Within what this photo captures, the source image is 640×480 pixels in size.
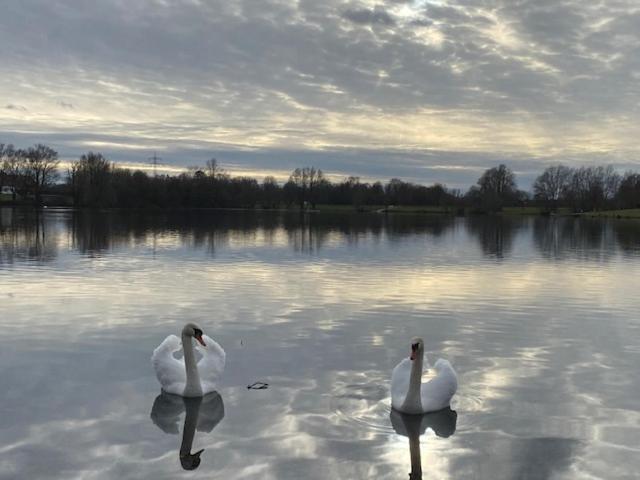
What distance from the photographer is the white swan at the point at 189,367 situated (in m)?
8.16

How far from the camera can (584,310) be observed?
15188 mm

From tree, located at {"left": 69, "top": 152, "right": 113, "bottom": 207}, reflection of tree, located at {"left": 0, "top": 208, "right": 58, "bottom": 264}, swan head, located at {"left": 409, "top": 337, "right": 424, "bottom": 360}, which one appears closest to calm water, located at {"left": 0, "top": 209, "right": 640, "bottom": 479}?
swan head, located at {"left": 409, "top": 337, "right": 424, "bottom": 360}

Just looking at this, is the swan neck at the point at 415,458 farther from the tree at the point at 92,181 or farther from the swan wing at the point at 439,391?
the tree at the point at 92,181

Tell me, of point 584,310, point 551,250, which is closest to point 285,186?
point 551,250

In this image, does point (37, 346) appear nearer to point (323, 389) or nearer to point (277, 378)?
point (277, 378)

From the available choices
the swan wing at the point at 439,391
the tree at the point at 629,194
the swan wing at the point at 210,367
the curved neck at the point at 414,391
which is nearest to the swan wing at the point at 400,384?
the curved neck at the point at 414,391

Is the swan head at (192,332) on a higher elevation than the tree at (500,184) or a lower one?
lower

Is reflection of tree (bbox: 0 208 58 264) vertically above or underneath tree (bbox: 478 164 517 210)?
underneath

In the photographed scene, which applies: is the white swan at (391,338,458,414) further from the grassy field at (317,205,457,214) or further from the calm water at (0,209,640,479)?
the grassy field at (317,205,457,214)

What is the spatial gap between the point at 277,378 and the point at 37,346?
14.9 feet

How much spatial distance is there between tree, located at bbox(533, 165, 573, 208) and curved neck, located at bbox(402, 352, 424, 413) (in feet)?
468

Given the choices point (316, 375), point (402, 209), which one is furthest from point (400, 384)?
point (402, 209)

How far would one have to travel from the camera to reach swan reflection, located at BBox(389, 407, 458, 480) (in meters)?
7.16

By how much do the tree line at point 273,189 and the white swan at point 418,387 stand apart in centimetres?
10793
